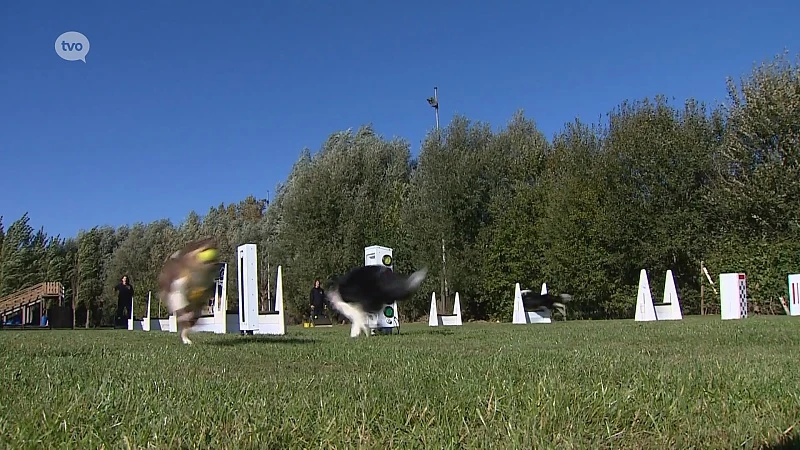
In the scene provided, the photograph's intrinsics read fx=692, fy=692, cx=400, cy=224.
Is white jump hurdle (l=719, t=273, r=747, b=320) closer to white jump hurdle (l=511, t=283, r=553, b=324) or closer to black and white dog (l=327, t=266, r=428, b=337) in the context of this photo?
white jump hurdle (l=511, t=283, r=553, b=324)

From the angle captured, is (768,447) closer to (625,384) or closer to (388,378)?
(625,384)

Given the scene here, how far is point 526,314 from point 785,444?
67.2 ft

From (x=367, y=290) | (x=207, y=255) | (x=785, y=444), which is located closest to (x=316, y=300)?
(x=367, y=290)

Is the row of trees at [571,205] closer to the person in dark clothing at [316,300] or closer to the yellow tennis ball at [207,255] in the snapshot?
the person in dark clothing at [316,300]

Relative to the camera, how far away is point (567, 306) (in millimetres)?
27953

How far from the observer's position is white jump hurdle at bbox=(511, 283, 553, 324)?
73.7 feet

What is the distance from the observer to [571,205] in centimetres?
2784

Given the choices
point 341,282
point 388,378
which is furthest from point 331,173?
point 388,378

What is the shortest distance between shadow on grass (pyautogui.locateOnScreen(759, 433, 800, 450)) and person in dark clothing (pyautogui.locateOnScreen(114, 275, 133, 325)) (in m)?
22.1

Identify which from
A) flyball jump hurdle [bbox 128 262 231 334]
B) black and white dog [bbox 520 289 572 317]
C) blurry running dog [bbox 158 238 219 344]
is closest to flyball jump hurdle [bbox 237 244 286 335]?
flyball jump hurdle [bbox 128 262 231 334]

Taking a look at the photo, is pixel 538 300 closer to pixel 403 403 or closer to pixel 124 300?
pixel 124 300

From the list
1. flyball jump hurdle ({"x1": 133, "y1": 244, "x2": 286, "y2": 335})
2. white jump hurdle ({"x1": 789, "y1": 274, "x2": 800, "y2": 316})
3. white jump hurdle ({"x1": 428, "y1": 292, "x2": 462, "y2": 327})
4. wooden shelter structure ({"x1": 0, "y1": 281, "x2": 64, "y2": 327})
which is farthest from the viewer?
wooden shelter structure ({"x1": 0, "y1": 281, "x2": 64, "y2": 327})

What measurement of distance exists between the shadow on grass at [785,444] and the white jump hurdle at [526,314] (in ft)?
63.2

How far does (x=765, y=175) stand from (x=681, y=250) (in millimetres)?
4086
